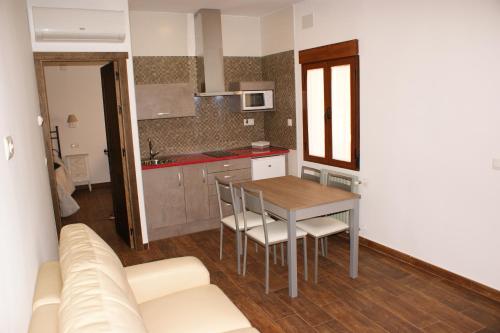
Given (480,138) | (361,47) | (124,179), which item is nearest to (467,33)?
(480,138)

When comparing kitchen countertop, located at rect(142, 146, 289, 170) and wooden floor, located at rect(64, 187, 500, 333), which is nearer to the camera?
wooden floor, located at rect(64, 187, 500, 333)

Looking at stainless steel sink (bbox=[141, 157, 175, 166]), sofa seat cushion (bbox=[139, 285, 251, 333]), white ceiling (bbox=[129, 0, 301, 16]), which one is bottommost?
sofa seat cushion (bbox=[139, 285, 251, 333])

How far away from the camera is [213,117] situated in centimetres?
564

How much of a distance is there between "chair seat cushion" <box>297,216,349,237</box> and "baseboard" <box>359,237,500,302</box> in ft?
2.32

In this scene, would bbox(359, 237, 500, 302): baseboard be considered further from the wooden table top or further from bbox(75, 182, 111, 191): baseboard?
bbox(75, 182, 111, 191): baseboard

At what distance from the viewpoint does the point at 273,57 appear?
5.57 meters

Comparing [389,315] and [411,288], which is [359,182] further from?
[389,315]

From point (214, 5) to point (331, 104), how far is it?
1865 mm

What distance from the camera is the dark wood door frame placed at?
393cm

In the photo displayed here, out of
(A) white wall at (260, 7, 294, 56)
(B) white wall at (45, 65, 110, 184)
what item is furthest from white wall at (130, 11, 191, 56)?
(B) white wall at (45, 65, 110, 184)

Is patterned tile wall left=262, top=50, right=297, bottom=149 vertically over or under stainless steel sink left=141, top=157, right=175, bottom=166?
over

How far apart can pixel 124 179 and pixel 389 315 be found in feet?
9.89

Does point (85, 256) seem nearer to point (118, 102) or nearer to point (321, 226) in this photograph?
point (321, 226)

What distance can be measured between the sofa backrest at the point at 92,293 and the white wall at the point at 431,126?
2.72m
